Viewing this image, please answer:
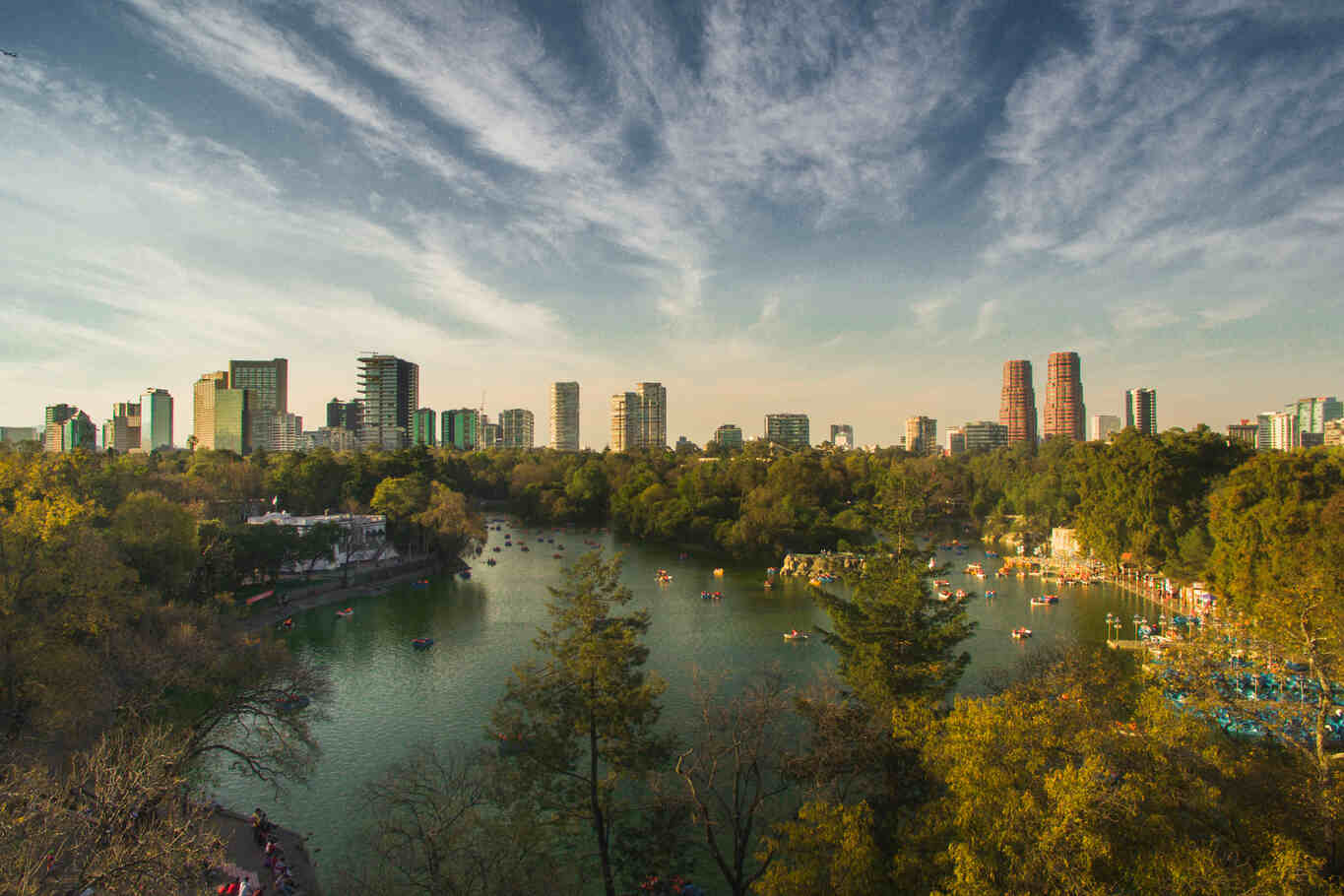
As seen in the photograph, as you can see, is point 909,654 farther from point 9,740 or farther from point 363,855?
point 9,740

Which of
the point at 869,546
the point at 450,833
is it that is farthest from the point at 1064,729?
the point at 450,833

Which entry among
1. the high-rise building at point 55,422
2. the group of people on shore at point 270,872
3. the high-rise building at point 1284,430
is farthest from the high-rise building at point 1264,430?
the high-rise building at point 55,422

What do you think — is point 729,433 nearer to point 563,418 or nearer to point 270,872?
point 563,418

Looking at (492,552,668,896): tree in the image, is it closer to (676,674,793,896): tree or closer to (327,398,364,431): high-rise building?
(676,674,793,896): tree

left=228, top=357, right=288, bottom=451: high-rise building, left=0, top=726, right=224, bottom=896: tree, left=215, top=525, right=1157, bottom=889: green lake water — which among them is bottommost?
left=215, top=525, right=1157, bottom=889: green lake water

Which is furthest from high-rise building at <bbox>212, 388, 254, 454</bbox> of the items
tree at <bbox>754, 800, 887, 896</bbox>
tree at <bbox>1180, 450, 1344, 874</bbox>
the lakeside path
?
tree at <bbox>754, 800, 887, 896</bbox>

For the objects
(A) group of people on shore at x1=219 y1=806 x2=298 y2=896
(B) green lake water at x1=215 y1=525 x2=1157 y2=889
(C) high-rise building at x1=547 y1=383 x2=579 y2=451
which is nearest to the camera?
(A) group of people on shore at x1=219 y1=806 x2=298 y2=896
